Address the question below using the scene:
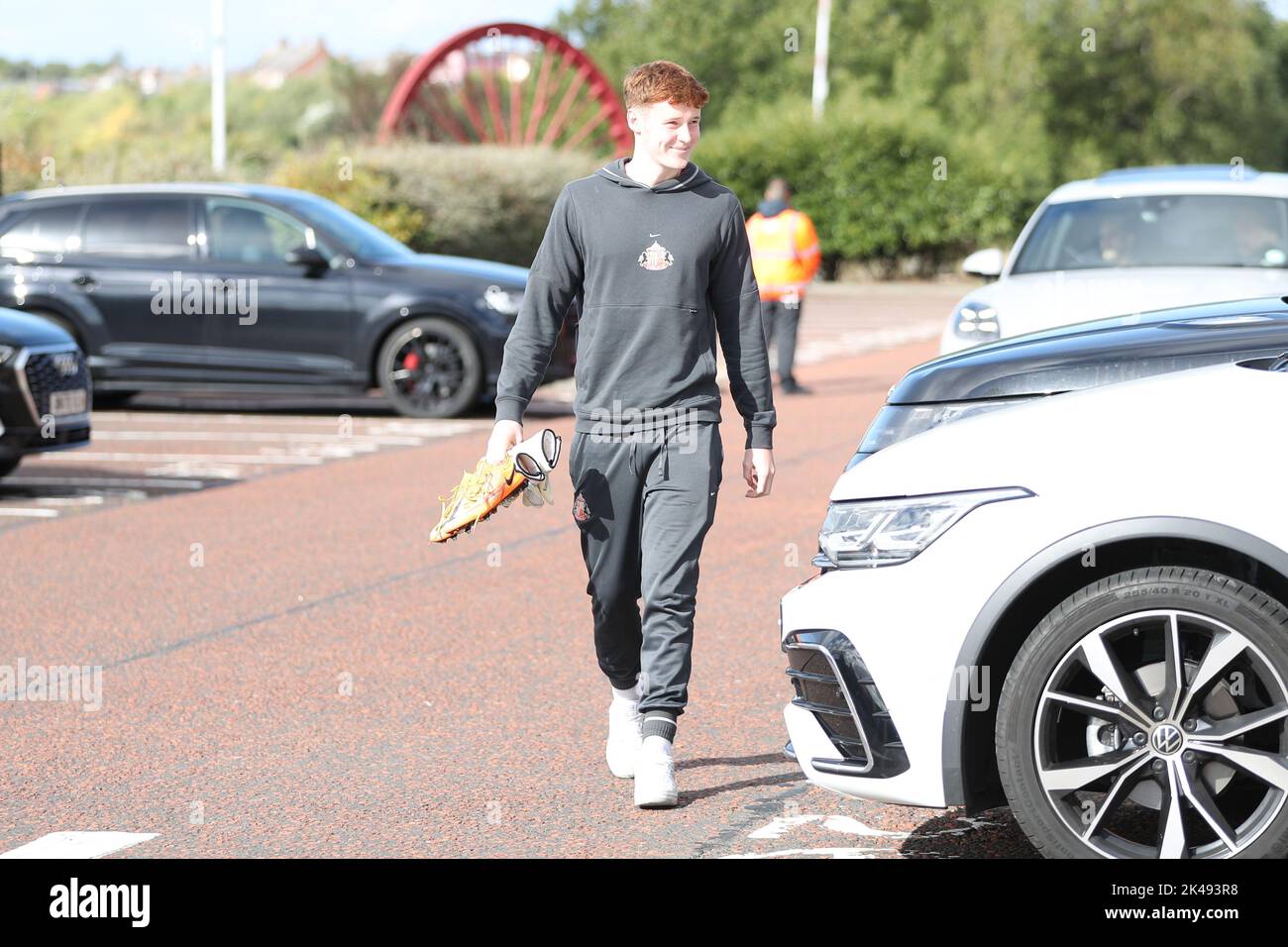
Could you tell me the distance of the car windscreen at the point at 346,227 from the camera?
50.1ft

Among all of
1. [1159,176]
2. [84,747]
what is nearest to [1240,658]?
[84,747]

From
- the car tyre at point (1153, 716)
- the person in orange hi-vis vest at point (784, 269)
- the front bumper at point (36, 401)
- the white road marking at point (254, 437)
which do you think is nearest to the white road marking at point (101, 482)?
the front bumper at point (36, 401)

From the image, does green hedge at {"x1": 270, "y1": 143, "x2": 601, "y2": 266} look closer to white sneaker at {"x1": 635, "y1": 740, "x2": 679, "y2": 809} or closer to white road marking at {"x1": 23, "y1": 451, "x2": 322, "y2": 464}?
white road marking at {"x1": 23, "y1": 451, "x2": 322, "y2": 464}

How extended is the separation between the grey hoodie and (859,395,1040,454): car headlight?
1.70 ft

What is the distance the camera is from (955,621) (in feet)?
12.8

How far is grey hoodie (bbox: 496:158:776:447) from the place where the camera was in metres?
4.94

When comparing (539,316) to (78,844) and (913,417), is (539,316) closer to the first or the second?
(913,417)

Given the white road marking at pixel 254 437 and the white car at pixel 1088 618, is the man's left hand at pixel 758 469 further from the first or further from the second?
the white road marking at pixel 254 437

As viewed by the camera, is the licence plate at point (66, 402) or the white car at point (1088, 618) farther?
the licence plate at point (66, 402)

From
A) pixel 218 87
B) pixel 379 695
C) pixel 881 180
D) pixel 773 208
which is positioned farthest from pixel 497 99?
pixel 379 695

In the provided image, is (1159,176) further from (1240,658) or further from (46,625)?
(1240,658)

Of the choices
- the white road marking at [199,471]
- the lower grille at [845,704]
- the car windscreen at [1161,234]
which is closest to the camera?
the lower grille at [845,704]

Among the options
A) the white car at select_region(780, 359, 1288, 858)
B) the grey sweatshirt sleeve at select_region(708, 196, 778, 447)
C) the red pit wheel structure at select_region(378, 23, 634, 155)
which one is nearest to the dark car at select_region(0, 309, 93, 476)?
the grey sweatshirt sleeve at select_region(708, 196, 778, 447)

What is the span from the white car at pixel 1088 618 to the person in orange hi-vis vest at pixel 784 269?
12813 millimetres
